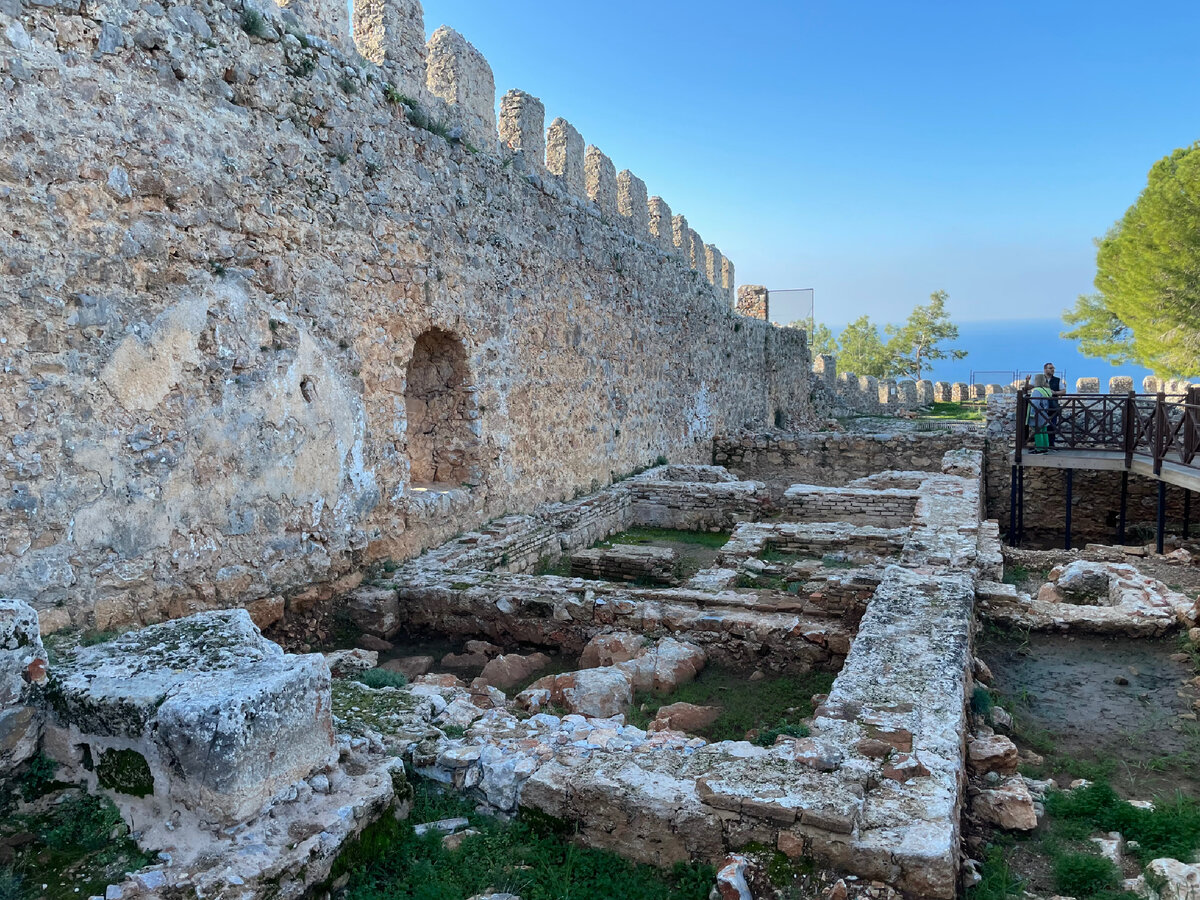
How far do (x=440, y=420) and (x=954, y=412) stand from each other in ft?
91.1

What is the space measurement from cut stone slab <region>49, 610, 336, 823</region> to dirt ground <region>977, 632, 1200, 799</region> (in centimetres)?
400

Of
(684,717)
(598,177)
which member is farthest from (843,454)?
(684,717)

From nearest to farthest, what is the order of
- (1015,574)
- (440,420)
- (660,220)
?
1. (440,420)
2. (1015,574)
3. (660,220)

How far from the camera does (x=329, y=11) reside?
677 cm

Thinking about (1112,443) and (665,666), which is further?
(1112,443)

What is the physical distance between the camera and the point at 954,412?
103 feet

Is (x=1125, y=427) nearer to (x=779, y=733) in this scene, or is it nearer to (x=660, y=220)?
(x=660, y=220)

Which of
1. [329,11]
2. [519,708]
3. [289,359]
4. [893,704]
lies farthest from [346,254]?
[893,704]

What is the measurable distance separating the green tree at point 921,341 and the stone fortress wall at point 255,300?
164 ft

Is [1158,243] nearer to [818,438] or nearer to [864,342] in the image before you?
[818,438]

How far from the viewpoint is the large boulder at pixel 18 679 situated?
3.31 meters

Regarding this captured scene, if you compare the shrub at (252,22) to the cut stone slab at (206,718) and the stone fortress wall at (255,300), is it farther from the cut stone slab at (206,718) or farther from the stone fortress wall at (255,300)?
the cut stone slab at (206,718)

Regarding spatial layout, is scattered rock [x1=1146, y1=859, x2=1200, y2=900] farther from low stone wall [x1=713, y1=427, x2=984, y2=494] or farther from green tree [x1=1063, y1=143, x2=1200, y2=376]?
green tree [x1=1063, y1=143, x2=1200, y2=376]

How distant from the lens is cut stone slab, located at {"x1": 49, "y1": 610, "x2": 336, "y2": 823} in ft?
9.79
